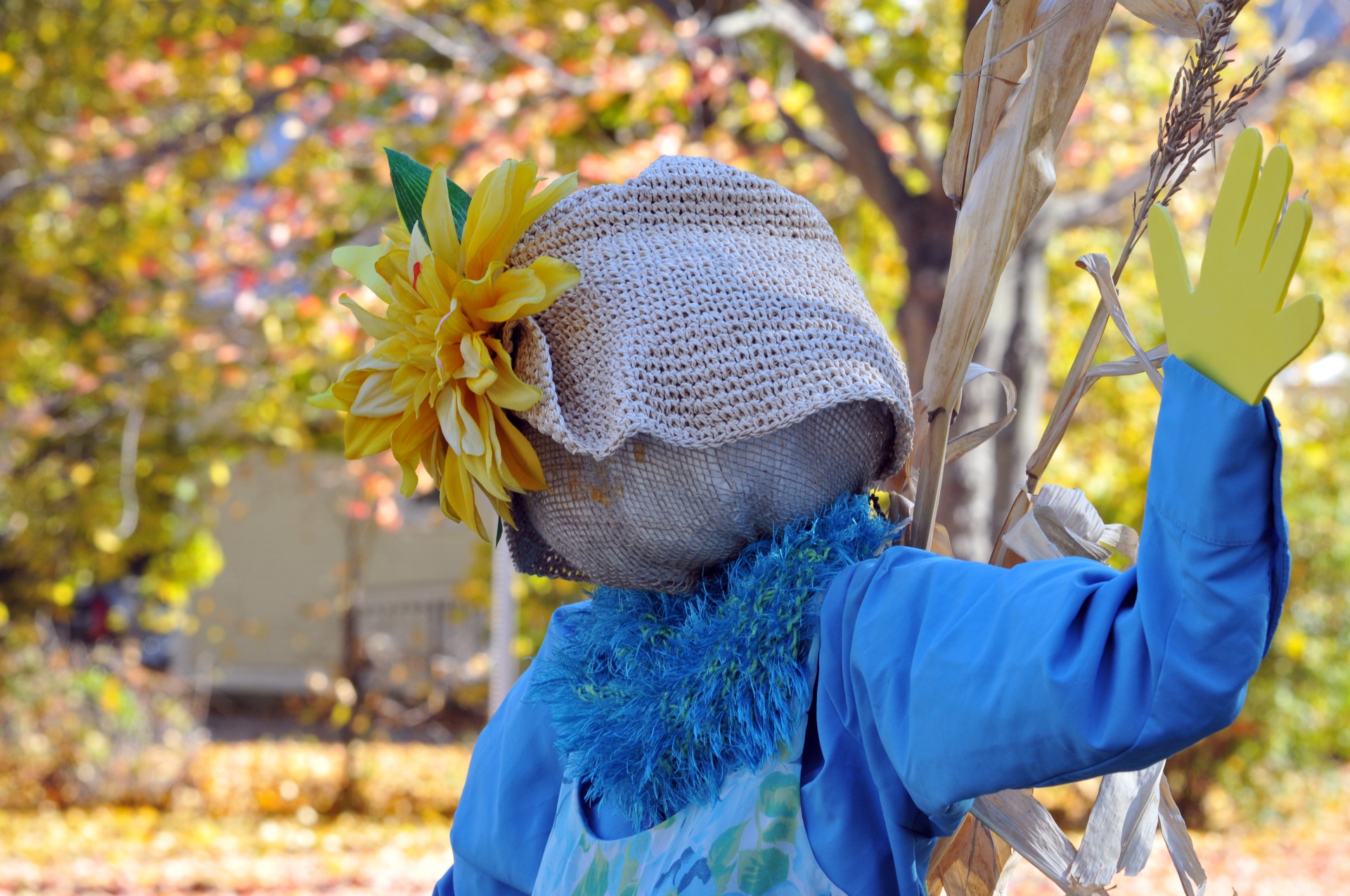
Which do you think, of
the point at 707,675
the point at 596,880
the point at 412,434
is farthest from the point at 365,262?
the point at 596,880

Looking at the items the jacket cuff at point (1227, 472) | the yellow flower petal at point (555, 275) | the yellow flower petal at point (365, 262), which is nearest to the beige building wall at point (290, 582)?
the yellow flower petal at point (365, 262)

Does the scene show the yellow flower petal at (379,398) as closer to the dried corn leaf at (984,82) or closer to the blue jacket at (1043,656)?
the blue jacket at (1043,656)

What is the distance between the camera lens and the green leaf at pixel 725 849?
955 millimetres

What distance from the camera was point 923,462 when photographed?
3.45 feet

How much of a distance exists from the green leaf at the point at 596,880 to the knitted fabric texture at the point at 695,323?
409 millimetres

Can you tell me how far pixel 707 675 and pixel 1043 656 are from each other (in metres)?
0.33

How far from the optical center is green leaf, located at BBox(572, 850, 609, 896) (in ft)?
3.47

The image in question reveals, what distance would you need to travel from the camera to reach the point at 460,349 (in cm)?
103

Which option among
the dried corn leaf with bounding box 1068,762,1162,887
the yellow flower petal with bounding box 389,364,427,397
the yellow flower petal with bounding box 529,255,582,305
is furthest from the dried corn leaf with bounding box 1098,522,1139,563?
the yellow flower petal with bounding box 389,364,427,397

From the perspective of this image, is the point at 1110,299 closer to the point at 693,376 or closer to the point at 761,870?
the point at 693,376

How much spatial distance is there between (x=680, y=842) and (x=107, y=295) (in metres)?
5.23

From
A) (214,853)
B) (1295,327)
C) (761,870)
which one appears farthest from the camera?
(214,853)

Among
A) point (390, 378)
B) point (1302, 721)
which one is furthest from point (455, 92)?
point (1302, 721)

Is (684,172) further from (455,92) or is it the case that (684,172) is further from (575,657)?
(455,92)
